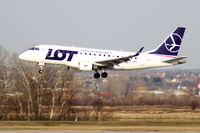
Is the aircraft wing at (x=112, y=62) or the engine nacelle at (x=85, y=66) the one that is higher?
the aircraft wing at (x=112, y=62)

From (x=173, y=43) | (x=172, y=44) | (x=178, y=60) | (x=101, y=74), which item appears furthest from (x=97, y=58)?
(x=173, y=43)

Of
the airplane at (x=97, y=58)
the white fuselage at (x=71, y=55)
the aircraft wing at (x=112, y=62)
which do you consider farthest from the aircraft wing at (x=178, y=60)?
the aircraft wing at (x=112, y=62)

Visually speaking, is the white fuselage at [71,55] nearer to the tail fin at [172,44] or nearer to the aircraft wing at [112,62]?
the aircraft wing at [112,62]

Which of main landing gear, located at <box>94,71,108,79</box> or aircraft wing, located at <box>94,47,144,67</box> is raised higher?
aircraft wing, located at <box>94,47,144,67</box>

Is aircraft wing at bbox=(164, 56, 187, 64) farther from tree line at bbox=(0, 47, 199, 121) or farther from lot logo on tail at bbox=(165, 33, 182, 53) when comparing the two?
tree line at bbox=(0, 47, 199, 121)

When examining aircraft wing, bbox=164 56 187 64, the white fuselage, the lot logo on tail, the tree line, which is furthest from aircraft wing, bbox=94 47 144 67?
the tree line

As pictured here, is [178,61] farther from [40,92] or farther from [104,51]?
[40,92]

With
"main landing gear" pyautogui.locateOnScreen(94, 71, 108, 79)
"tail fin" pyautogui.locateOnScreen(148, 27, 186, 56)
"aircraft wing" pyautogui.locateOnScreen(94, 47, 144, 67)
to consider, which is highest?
"tail fin" pyautogui.locateOnScreen(148, 27, 186, 56)

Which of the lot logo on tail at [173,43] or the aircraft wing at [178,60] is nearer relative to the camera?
the aircraft wing at [178,60]

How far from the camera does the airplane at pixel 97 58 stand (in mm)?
61312

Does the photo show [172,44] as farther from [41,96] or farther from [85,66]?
[41,96]

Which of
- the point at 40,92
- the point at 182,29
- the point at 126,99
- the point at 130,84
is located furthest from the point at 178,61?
the point at 130,84

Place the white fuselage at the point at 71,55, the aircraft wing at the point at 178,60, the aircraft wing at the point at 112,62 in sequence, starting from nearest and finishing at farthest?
the white fuselage at the point at 71,55, the aircraft wing at the point at 112,62, the aircraft wing at the point at 178,60

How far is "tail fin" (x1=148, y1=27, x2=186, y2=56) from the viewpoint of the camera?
67562mm
